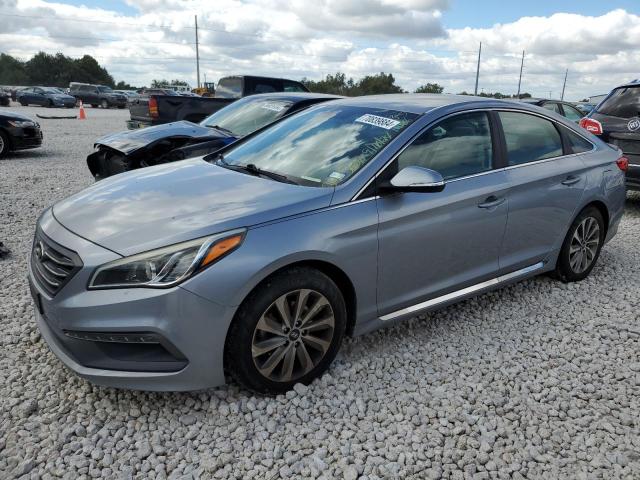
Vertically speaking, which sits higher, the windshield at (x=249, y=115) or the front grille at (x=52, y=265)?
the windshield at (x=249, y=115)

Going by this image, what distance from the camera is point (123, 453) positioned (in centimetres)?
246

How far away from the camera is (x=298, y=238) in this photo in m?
2.70

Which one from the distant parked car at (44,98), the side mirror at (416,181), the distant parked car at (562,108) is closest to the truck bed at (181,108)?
the side mirror at (416,181)

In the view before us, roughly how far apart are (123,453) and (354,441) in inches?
42.7

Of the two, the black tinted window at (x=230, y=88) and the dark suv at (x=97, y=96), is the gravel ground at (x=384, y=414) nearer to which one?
the black tinted window at (x=230, y=88)

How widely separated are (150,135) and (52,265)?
12.6ft

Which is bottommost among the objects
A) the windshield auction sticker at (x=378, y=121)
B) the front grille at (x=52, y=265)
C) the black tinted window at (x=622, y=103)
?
the front grille at (x=52, y=265)

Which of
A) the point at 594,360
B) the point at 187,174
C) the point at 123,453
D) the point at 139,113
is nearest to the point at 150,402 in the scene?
the point at 123,453

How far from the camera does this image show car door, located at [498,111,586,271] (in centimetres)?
382

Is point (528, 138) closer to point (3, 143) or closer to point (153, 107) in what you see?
→ point (153, 107)

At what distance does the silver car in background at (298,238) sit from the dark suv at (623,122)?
2944 millimetres

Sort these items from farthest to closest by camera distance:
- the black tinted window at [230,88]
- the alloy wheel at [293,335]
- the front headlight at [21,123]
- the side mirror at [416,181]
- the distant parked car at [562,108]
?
1. the distant parked car at [562,108]
2. the black tinted window at [230,88]
3. the front headlight at [21,123]
4. the side mirror at [416,181]
5. the alloy wheel at [293,335]

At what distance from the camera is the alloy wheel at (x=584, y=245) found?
4461 mm

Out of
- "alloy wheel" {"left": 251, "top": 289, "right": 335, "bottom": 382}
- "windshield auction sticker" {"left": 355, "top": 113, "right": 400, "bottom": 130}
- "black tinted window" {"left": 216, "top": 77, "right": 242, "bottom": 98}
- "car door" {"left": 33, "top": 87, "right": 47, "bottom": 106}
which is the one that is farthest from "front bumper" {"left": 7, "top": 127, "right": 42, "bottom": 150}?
"car door" {"left": 33, "top": 87, "right": 47, "bottom": 106}
